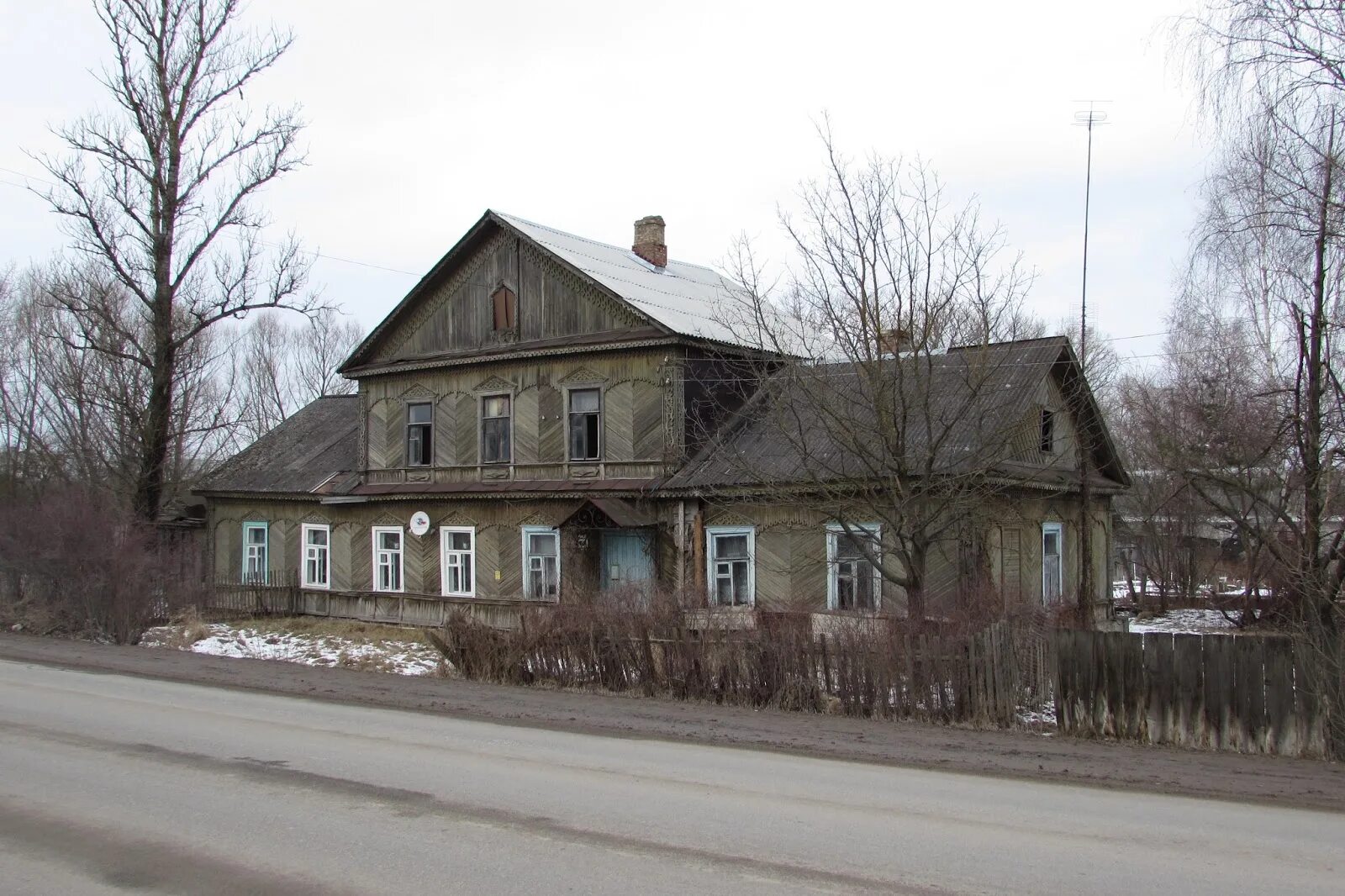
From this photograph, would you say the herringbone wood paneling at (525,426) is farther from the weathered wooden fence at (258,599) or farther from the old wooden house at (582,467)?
the weathered wooden fence at (258,599)

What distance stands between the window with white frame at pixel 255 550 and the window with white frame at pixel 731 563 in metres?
15.6

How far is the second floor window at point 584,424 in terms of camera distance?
24.8 metres

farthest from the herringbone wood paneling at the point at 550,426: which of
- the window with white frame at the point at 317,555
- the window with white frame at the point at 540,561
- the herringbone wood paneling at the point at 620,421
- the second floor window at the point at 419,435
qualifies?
the window with white frame at the point at 317,555

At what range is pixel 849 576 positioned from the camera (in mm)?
20672

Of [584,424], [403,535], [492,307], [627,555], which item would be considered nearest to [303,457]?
[403,535]

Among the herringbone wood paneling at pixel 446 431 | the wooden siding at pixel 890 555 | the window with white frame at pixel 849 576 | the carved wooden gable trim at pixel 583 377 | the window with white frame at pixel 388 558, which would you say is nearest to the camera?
the wooden siding at pixel 890 555

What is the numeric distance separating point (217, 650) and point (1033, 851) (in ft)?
61.4

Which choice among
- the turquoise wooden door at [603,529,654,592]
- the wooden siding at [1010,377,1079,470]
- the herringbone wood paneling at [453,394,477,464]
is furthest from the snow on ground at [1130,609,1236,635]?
the herringbone wood paneling at [453,394,477,464]

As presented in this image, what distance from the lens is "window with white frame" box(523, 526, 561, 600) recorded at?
81.9ft

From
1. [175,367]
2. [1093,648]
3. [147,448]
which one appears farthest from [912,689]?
[175,367]

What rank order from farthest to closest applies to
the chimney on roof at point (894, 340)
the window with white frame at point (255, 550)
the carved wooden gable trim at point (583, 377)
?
the window with white frame at point (255, 550)
the carved wooden gable trim at point (583, 377)
the chimney on roof at point (894, 340)

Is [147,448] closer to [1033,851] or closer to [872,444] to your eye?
[872,444]

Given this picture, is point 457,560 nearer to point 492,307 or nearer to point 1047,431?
point 492,307

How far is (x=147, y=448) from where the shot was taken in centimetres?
3111
